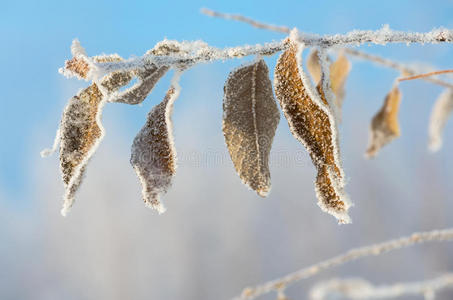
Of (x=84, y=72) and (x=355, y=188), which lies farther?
(x=355, y=188)

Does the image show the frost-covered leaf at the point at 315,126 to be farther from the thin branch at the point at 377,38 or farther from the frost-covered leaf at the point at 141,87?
the frost-covered leaf at the point at 141,87

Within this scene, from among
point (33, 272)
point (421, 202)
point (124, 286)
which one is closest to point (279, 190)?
point (421, 202)

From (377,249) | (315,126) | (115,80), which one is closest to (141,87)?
(115,80)

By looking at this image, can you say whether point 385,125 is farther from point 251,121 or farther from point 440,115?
point 251,121

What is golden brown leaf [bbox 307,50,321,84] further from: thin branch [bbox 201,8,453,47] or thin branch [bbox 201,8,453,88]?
thin branch [bbox 201,8,453,47]

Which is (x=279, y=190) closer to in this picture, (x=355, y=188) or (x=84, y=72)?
(x=355, y=188)
